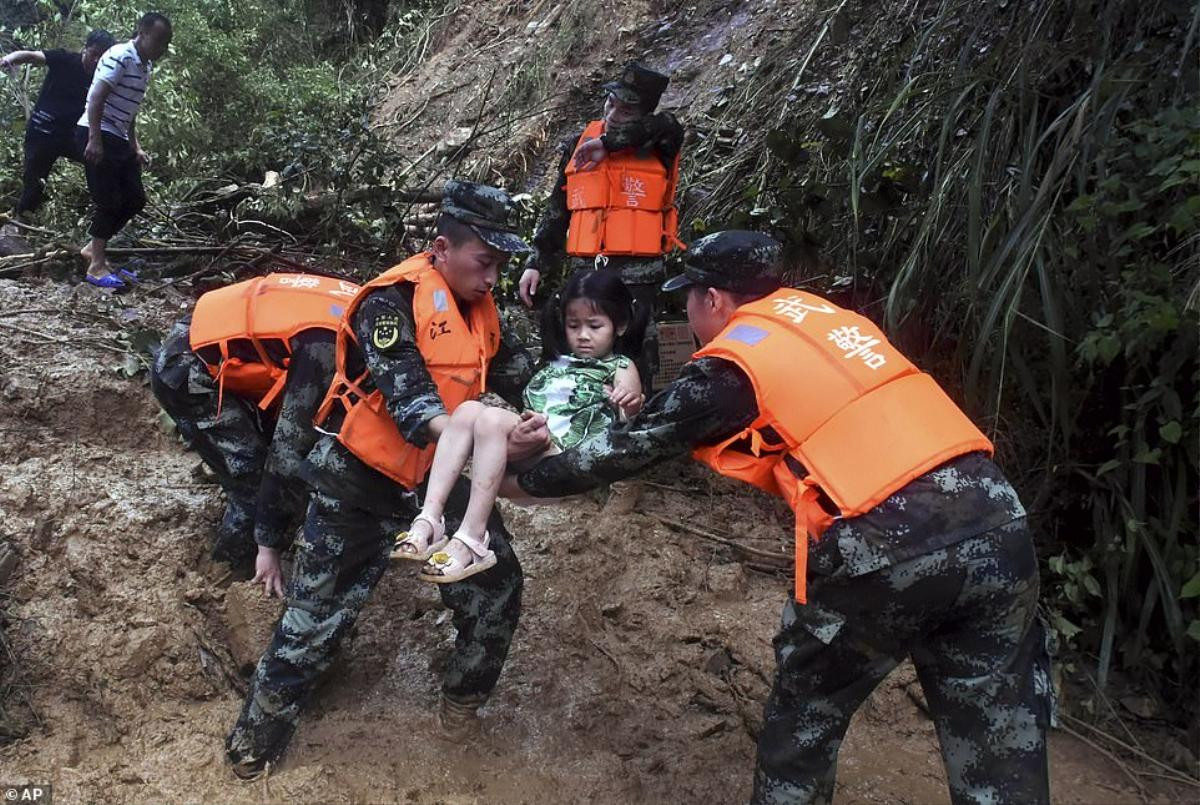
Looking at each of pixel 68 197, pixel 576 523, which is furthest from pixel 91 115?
pixel 576 523

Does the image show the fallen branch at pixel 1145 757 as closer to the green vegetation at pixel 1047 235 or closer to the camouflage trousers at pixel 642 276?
the green vegetation at pixel 1047 235

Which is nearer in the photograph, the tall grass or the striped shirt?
the tall grass

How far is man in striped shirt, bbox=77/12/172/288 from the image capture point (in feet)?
17.1

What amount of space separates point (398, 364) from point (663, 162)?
2.49m

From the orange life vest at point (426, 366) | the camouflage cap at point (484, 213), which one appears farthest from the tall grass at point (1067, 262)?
the orange life vest at point (426, 366)

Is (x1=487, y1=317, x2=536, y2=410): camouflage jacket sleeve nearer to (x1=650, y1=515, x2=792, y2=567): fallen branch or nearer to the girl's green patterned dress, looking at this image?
the girl's green patterned dress

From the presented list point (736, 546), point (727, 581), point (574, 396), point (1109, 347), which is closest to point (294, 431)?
point (574, 396)

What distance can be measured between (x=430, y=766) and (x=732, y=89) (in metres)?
5.52

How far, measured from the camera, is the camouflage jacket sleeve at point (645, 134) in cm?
456

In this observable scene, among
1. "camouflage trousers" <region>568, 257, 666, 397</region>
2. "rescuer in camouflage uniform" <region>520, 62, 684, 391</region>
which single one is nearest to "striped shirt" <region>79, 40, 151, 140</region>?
"rescuer in camouflage uniform" <region>520, 62, 684, 391</region>

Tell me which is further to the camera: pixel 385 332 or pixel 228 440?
pixel 228 440

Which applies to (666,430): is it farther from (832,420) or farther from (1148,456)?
(1148,456)

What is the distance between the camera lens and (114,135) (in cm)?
531

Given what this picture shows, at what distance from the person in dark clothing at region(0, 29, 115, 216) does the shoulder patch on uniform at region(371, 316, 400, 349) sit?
13.4 feet
